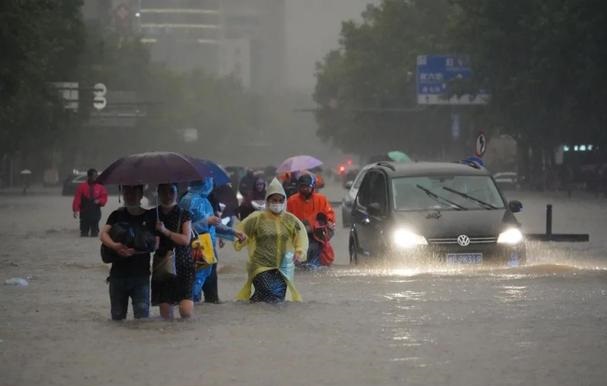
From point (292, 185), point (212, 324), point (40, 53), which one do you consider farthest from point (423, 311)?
point (40, 53)

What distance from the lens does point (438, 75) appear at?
77125mm

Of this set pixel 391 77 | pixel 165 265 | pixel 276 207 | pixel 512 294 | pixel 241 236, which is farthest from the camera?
pixel 391 77

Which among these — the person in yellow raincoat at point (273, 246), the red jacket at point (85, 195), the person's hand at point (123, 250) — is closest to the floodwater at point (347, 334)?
the person in yellow raincoat at point (273, 246)

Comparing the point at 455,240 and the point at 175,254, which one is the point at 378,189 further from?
the point at 175,254

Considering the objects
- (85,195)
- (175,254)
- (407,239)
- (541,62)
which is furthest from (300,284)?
(541,62)

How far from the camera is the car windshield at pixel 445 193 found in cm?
2036

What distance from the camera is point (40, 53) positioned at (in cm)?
6100

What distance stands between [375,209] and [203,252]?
5852mm

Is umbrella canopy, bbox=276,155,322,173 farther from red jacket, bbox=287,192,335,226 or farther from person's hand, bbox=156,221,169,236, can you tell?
person's hand, bbox=156,221,169,236

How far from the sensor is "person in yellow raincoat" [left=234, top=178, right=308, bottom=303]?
15.3 m

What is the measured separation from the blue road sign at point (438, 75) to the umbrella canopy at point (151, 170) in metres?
62.1

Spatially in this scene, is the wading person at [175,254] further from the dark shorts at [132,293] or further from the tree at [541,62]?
the tree at [541,62]

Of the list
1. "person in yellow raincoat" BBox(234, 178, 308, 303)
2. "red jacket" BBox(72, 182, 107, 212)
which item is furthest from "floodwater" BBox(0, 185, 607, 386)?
"red jacket" BBox(72, 182, 107, 212)

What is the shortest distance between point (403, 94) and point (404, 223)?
292 ft
